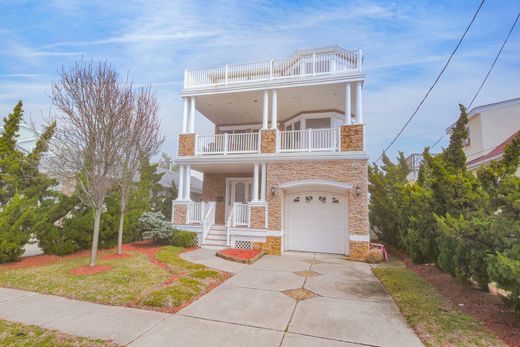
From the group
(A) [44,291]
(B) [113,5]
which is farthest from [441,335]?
(B) [113,5]

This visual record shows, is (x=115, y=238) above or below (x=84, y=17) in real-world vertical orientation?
below

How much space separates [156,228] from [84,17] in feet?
26.7

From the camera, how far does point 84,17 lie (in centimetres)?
896

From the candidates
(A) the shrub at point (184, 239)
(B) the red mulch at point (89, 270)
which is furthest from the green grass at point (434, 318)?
(A) the shrub at point (184, 239)

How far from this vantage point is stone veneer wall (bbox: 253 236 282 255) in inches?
416

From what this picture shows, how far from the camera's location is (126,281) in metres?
6.16

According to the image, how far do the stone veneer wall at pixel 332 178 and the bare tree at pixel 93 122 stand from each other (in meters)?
5.89

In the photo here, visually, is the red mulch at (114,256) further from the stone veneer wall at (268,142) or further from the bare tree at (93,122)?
the stone veneer wall at (268,142)

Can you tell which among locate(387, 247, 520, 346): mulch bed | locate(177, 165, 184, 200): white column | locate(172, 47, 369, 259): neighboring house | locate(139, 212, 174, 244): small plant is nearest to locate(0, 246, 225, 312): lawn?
locate(139, 212, 174, 244): small plant

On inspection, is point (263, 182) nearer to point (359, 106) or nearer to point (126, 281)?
point (359, 106)

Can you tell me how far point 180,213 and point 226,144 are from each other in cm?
378

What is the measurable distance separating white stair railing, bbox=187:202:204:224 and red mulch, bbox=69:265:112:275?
4635mm

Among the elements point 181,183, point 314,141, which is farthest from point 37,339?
point 314,141

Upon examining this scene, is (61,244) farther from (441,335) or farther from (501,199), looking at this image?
(501,199)
